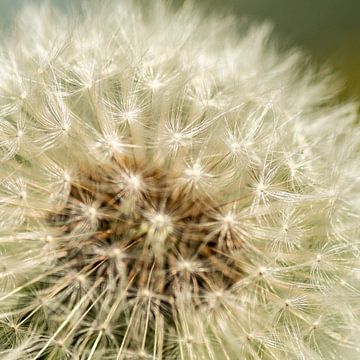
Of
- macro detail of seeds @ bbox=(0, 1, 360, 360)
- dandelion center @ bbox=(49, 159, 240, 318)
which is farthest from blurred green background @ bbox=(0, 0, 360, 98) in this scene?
dandelion center @ bbox=(49, 159, 240, 318)

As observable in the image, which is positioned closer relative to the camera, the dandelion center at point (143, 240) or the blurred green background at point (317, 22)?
the dandelion center at point (143, 240)

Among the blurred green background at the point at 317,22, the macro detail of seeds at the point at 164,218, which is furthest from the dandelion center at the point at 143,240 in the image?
the blurred green background at the point at 317,22

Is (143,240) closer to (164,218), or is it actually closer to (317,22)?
(164,218)

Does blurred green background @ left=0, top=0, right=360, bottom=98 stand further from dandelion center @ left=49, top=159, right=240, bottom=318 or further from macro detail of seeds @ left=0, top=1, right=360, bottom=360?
dandelion center @ left=49, top=159, right=240, bottom=318

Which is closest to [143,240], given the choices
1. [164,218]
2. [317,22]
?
[164,218]

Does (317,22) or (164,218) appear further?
(317,22)

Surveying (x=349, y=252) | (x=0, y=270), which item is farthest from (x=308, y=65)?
(x=0, y=270)

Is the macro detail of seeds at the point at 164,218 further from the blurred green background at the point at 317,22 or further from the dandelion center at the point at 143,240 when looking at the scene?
the blurred green background at the point at 317,22

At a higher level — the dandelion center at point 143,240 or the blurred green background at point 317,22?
the blurred green background at point 317,22
